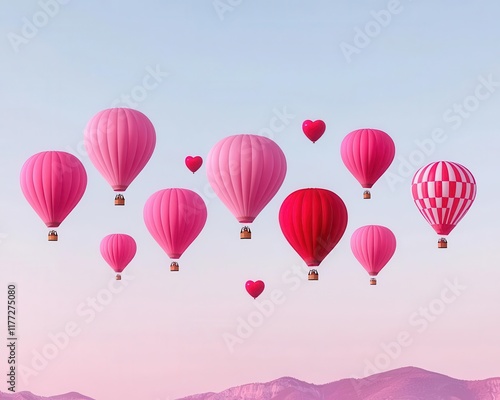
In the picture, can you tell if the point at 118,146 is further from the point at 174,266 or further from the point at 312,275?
the point at 312,275

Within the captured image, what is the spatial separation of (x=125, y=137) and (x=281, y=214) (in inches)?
292

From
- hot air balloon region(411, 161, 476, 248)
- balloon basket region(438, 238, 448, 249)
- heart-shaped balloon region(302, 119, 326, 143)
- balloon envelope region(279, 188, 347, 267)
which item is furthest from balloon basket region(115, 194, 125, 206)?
balloon basket region(438, 238, 448, 249)

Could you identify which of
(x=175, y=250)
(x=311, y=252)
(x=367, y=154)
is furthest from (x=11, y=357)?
(x=367, y=154)

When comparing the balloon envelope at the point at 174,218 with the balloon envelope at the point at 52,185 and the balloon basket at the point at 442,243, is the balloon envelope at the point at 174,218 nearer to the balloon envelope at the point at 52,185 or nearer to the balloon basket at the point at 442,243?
the balloon envelope at the point at 52,185

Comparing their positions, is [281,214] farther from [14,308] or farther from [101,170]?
[14,308]

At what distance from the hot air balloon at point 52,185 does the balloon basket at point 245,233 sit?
25.8 ft

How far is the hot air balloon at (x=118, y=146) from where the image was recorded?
41562 mm

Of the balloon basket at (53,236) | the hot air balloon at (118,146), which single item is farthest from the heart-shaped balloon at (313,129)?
the balloon basket at (53,236)

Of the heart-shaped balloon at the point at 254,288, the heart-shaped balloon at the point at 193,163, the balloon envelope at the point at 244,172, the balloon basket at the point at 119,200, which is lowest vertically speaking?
the heart-shaped balloon at the point at 254,288

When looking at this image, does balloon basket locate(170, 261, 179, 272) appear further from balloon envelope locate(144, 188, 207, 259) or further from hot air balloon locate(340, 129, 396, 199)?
hot air balloon locate(340, 129, 396, 199)

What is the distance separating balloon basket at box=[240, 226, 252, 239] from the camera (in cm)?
4048

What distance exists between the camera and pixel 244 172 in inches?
1583

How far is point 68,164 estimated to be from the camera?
4319 cm

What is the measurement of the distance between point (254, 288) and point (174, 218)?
5.95 meters
